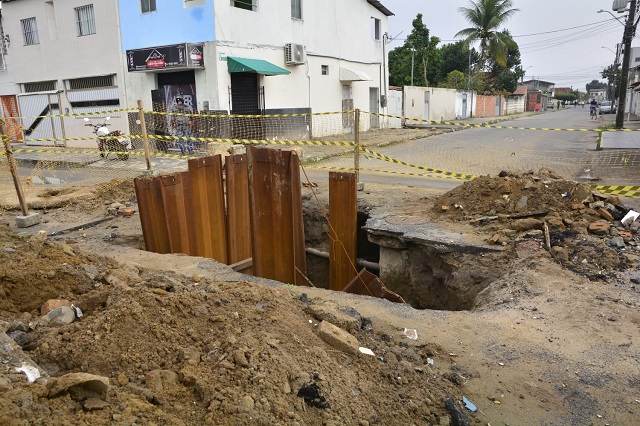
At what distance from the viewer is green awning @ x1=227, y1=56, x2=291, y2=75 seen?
51.1 feet

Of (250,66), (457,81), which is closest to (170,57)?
(250,66)

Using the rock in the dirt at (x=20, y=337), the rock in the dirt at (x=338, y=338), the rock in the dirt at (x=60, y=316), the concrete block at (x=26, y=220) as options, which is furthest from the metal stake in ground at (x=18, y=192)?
the rock in the dirt at (x=338, y=338)

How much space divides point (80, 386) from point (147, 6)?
54.2ft

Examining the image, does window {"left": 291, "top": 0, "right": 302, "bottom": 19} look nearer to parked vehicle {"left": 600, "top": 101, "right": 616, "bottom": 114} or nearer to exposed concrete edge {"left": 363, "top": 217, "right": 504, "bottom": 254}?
exposed concrete edge {"left": 363, "top": 217, "right": 504, "bottom": 254}

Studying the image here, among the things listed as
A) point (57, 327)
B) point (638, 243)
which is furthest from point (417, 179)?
point (57, 327)

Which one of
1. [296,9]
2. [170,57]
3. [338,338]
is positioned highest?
[296,9]

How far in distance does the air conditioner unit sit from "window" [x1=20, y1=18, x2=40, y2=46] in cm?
1025

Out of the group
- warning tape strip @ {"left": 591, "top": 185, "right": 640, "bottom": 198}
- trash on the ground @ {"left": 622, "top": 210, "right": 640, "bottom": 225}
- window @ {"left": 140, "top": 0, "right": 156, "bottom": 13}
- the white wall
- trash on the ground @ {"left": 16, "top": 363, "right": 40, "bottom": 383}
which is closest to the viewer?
trash on the ground @ {"left": 16, "top": 363, "right": 40, "bottom": 383}

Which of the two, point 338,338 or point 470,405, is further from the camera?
point 338,338

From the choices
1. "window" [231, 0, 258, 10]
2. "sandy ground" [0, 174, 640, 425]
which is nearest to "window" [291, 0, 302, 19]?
"window" [231, 0, 258, 10]

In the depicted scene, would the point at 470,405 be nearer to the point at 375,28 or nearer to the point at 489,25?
the point at 375,28

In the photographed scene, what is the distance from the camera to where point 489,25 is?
130 ft

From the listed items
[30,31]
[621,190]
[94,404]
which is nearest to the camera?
[94,404]

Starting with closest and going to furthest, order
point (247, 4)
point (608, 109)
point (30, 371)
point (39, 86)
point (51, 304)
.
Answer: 1. point (30, 371)
2. point (51, 304)
3. point (247, 4)
4. point (39, 86)
5. point (608, 109)
